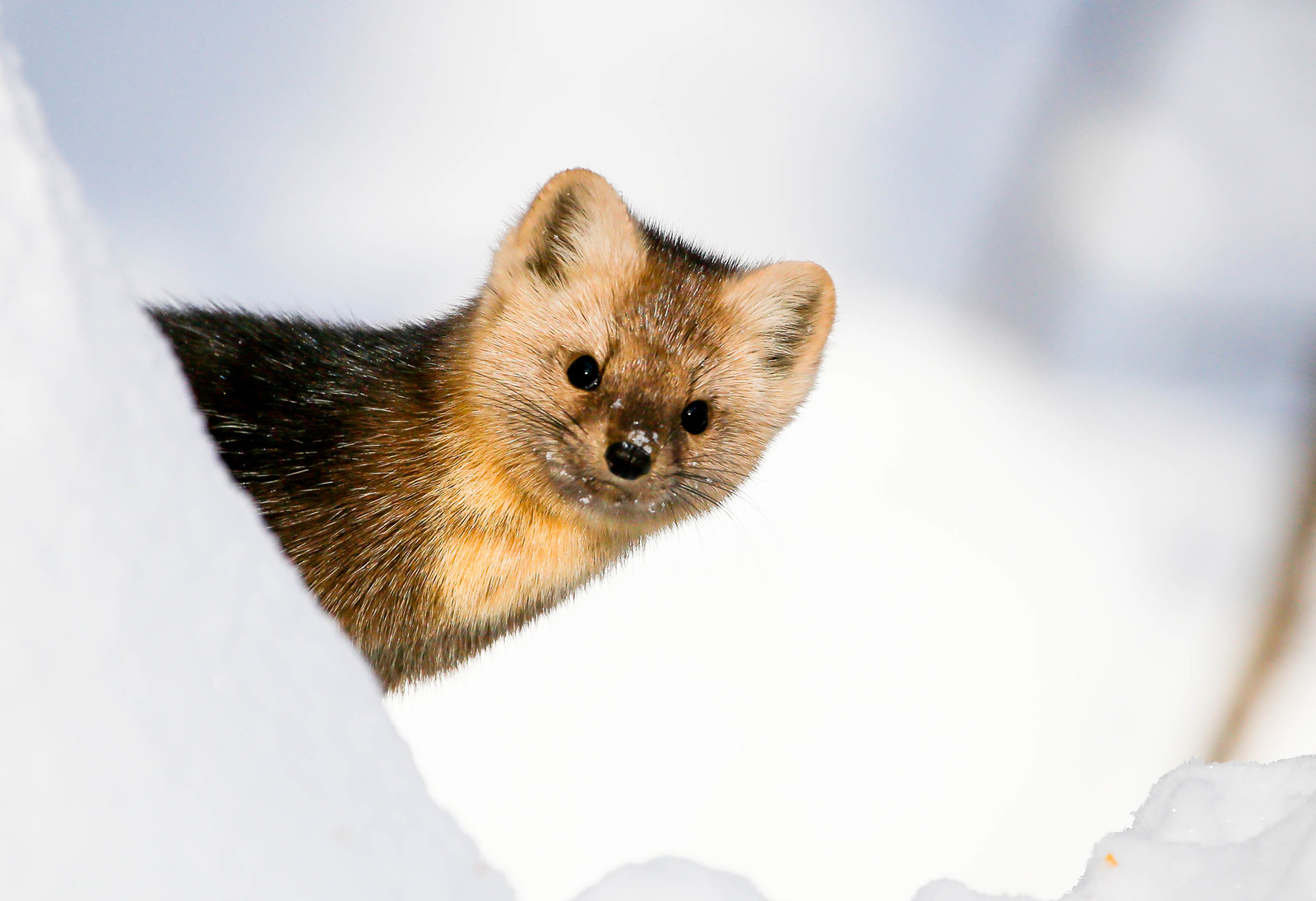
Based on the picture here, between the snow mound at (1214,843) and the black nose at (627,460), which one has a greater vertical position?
the black nose at (627,460)

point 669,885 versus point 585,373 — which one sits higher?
point 585,373

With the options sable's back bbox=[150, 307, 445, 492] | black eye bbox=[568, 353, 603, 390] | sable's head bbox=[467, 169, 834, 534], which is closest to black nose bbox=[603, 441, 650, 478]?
sable's head bbox=[467, 169, 834, 534]

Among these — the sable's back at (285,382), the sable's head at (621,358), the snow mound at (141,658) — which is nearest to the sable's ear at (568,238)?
the sable's head at (621,358)

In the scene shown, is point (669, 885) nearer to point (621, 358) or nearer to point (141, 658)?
point (141, 658)

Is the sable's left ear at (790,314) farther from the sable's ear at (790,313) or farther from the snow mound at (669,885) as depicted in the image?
the snow mound at (669,885)

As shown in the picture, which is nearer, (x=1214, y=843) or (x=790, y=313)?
(x=1214, y=843)

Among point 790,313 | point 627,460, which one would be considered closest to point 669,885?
point 627,460

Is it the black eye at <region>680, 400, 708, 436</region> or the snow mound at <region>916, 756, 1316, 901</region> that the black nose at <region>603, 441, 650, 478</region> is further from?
the snow mound at <region>916, 756, 1316, 901</region>

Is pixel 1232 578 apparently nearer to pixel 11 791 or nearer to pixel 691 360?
pixel 691 360
